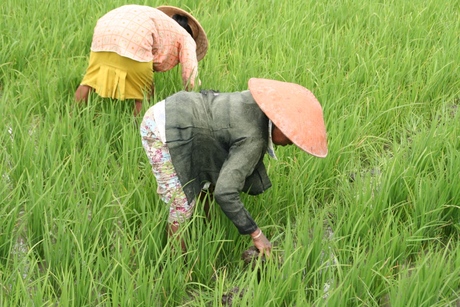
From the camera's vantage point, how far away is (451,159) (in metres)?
2.23

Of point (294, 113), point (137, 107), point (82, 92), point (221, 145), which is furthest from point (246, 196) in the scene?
point (82, 92)

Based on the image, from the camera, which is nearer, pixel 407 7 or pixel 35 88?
pixel 35 88

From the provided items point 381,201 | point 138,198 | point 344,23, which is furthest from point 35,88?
point 344,23

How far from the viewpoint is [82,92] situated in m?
2.59

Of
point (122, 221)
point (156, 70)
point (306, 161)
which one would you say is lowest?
point (122, 221)

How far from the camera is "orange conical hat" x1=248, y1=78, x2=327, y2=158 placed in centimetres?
172

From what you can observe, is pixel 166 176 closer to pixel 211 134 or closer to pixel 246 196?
pixel 211 134

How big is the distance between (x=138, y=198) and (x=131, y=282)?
0.50m

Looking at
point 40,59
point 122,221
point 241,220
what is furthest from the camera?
point 40,59

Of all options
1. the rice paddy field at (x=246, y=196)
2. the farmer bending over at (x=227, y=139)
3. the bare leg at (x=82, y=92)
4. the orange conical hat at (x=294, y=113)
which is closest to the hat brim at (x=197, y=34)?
the rice paddy field at (x=246, y=196)

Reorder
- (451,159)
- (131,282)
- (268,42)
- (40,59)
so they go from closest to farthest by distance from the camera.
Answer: (131,282) < (451,159) < (40,59) < (268,42)

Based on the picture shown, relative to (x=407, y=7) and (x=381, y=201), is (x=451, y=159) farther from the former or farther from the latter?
(x=407, y=7)

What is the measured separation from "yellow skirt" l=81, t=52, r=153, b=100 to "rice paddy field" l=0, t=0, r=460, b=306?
0.08m

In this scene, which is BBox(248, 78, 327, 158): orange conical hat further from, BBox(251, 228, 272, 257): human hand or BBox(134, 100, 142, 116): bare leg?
BBox(134, 100, 142, 116): bare leg
